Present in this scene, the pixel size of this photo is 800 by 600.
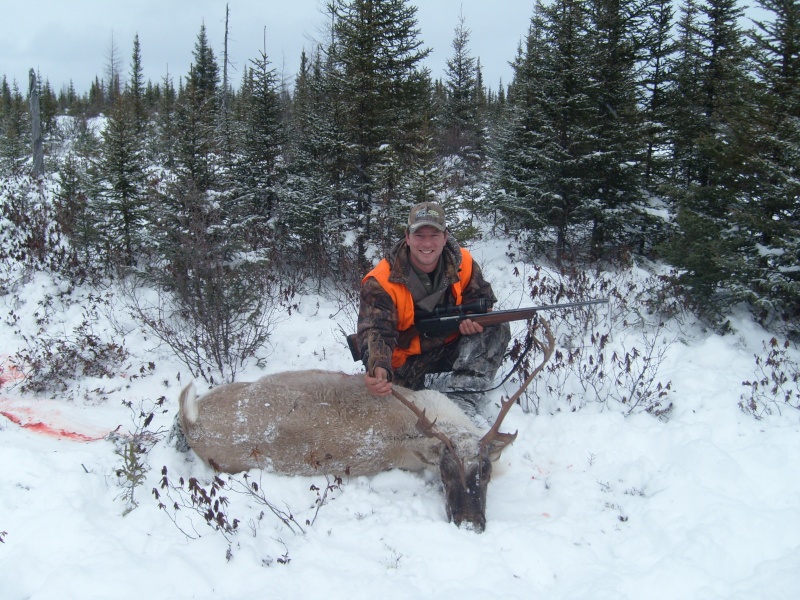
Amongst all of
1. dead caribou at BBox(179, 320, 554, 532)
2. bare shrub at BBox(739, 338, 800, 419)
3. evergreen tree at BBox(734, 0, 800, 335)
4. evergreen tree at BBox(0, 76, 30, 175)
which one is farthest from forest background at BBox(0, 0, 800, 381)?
evergreen tree at BBox(0, 76, 30, 175)

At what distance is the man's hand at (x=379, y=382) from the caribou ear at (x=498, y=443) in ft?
2.74

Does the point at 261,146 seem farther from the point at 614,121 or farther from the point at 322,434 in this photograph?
the point at 322,434

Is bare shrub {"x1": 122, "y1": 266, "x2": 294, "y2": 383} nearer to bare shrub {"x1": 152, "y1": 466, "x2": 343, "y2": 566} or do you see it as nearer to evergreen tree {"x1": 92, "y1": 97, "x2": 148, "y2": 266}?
bare shrub {"x1": 152, "y1": 466, "x2": 343, "y2": 566}

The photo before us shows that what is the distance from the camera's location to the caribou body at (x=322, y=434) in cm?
348

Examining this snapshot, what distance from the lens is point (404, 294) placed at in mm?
4172

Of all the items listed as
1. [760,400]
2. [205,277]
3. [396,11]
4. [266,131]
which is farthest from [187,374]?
[396,11]

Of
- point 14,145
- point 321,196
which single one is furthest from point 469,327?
point 14,145

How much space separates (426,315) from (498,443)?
4.24 ft

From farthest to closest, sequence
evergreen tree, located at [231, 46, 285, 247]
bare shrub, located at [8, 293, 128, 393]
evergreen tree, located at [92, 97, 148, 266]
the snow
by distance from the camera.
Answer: evergreen tree, located at [231, 46, 285, 247]
evergreen tree, located at [92, 97, 148, 266]
bare shrub, located at [8, 293, 128, 393]
the snow

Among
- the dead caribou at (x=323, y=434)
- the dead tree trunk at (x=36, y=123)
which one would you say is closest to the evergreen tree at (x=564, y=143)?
the dead caribou at (x=323, y=434)

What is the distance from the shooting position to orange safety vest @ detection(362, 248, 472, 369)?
4109mm

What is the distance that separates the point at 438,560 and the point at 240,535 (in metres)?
1.21

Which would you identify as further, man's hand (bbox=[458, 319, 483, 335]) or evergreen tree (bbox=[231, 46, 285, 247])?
evergreen tree (bbox=[231, 46, 285, 247])

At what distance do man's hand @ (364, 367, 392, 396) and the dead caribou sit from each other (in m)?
0.17
